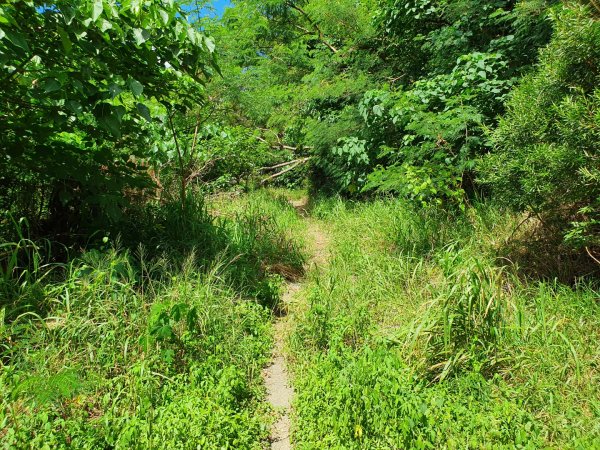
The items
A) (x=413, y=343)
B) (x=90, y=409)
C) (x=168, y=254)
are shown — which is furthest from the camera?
(x=168, y=254)

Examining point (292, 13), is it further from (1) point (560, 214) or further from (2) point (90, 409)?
(2) point (90, 409)

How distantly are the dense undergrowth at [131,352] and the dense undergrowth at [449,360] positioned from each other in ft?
1.48

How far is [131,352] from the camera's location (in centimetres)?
260

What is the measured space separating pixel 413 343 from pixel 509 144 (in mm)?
1918

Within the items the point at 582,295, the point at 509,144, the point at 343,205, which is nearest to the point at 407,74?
the point at 343,205

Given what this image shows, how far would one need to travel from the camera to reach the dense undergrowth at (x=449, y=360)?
1997 millimetres

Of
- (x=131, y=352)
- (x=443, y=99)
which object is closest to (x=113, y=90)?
(x=131, y=352)

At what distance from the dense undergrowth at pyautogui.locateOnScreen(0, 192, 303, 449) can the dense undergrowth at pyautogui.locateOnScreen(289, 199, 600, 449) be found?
45cm

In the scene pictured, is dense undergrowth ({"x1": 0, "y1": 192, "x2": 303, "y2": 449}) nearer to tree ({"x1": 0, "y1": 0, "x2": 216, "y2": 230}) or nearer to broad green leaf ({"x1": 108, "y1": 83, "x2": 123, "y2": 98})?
tree ({"x1": 0, "y1": 0, "x2": 216, "y2": 230})

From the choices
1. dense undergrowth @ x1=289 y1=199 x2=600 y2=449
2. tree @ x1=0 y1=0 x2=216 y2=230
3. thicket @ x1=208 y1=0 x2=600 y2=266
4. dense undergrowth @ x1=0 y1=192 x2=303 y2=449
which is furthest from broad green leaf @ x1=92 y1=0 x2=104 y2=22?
thicket @ x1=208 y1=0 x2=600 y2=266

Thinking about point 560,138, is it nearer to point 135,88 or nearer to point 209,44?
point 209,44

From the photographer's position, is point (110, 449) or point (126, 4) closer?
point (110, 449)

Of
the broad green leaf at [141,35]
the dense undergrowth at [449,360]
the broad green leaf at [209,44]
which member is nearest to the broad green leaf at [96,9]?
the broad green leaf at [141,35]

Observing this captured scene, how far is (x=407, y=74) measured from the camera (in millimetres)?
6629
